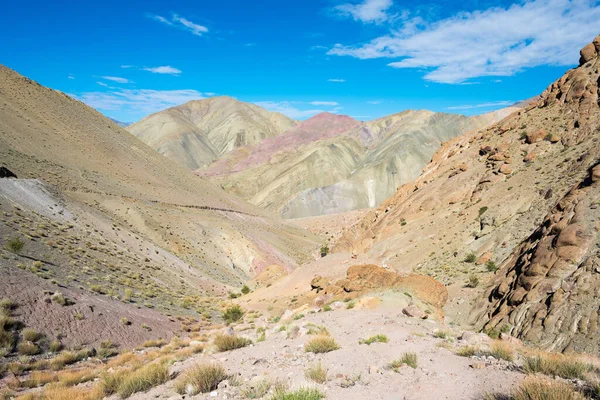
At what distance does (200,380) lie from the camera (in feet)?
20.1

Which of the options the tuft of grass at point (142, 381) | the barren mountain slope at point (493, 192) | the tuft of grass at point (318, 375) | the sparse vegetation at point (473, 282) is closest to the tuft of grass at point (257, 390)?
the tuft of grass at point (318, 375)

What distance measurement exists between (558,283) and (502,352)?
5.27 meters

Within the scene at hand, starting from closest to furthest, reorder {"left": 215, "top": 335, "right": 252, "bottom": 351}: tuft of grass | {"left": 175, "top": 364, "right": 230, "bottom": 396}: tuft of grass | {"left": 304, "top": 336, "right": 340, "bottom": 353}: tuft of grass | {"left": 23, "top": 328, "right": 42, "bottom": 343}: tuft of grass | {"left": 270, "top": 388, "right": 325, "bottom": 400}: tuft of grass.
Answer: {"left": 270, "top": 388, "right": 325, "bottom": 400}: tuft of grass
{"left": 175, "top": 364, "right": 230, "bottom": 396}: tuft of grass
{"left": 304, "top": 336, "right": 340, "bottom": 353}: tuft of grass
{"left": 215, "top": 335, "right": 252, "bottom": 351}: tuft of grass
{"left": 23, "top": 328, "right": 42, "bottom": 343}: tuft of grass

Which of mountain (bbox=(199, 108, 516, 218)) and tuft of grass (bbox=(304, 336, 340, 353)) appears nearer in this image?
tuft of grass (bbox=(304, 336, 340, 353))

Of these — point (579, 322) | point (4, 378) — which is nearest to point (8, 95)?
point (4, 378)

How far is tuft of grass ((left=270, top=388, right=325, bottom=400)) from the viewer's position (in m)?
4.94

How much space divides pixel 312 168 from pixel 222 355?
355ft

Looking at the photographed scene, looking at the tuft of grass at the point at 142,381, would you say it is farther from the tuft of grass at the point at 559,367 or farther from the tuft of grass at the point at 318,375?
the tuft of grass at the point at 559,367

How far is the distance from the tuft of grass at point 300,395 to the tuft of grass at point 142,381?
3130mm

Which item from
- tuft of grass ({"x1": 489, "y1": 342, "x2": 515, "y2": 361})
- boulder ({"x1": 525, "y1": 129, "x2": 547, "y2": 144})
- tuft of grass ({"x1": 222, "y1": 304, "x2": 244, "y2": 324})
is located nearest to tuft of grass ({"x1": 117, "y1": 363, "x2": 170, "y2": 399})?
tuft of grass ({"x1": 489, "y1": 342, "x2": 515, "y2": 361})

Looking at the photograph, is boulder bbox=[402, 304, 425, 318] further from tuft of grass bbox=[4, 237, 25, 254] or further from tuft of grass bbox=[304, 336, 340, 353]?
tuft of grass bbox=[4, 237, 25, 254]

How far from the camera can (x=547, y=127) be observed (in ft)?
83.1

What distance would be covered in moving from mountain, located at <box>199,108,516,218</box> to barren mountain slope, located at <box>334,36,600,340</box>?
2663 inches

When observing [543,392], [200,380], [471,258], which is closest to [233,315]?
[471,258]
